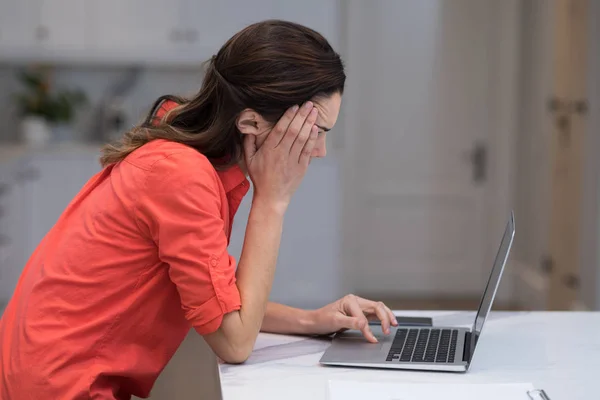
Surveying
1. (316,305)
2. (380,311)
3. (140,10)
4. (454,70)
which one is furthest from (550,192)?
(380,311)

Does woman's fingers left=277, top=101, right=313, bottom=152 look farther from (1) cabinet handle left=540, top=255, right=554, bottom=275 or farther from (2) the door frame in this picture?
(1) cabinet handle left=540, top=255, right=554, bottom=275

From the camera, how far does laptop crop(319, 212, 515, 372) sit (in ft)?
4.37

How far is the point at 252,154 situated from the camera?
1.49 meters

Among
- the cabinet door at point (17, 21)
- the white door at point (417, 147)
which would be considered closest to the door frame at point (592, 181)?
the white door at point (417, 147)

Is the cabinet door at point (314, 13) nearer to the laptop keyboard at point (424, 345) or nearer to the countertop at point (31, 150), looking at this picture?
the countertop at point (31, 150)

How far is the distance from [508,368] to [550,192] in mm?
3446

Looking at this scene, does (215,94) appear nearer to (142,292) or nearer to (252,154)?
(252,154)

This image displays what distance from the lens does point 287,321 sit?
62.4 inches

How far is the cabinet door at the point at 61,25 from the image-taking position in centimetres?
470

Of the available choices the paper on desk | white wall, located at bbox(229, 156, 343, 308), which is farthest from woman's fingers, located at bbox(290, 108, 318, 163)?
white wall, located at bbox(229, 156, 343, 308)

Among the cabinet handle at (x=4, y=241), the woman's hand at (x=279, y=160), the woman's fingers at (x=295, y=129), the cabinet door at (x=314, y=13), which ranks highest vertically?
the cabinet door at (x=314, y=13)

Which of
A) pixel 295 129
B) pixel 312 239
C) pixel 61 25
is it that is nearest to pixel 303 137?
pixel 295 129

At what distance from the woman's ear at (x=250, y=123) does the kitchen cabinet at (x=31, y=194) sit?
3.27 meters

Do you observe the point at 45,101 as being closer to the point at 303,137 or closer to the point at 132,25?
the point at 132,25
